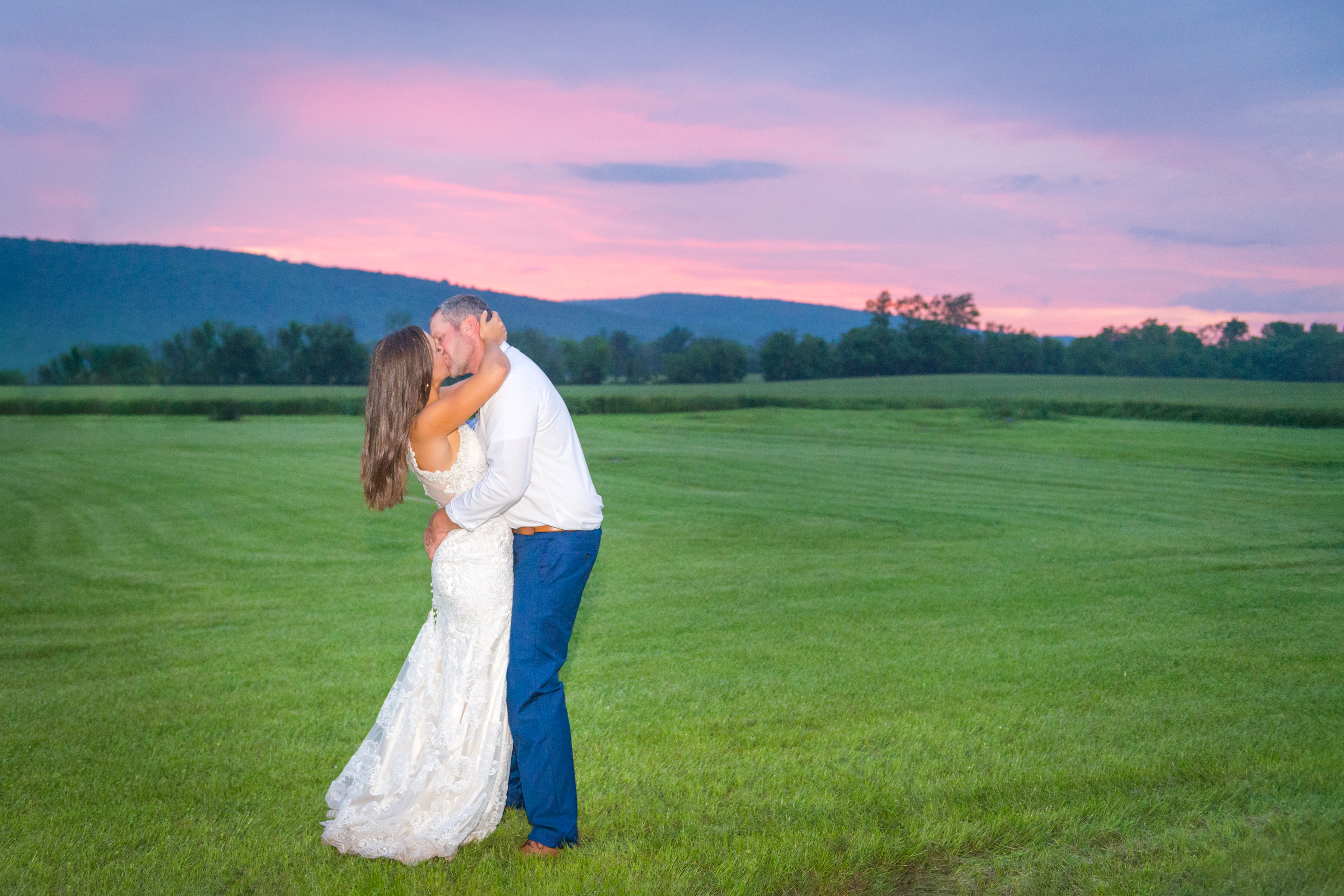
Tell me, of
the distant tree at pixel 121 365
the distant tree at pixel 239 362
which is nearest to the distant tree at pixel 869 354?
the distant tree at pixel 239 362

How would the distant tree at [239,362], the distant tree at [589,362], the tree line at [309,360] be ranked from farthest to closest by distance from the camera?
the distant tree at [239,362]
the tree line at [309,360]
the distant tree at [589,362]

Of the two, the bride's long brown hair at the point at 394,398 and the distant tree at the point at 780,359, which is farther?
the distant tree at the point at 780,359

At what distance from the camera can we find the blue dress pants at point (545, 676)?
398 cm

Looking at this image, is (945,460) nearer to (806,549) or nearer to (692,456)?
(692,456)

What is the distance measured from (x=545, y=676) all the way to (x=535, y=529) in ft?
2.10

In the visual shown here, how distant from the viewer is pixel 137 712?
6.09 m

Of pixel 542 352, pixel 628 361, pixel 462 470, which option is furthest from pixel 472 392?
pixel 628 361

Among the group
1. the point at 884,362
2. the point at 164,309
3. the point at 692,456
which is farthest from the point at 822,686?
the point at 164,309

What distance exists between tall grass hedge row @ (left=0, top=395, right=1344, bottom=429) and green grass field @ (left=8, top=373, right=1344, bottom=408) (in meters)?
1.03

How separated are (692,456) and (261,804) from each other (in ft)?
73.4

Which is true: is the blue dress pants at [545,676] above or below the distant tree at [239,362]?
below

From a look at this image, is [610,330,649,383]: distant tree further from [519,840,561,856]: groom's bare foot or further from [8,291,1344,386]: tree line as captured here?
[519,840,561,856]: groom's bare foot

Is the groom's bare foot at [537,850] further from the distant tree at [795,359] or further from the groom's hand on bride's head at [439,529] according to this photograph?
the distant tree at [795,359]

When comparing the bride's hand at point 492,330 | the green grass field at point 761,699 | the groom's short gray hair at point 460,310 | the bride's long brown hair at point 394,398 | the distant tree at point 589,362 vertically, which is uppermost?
the distant tree at point 589,362
